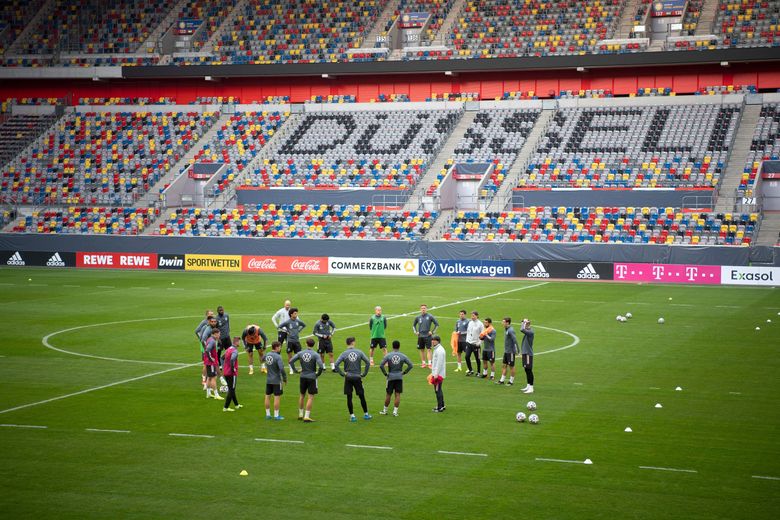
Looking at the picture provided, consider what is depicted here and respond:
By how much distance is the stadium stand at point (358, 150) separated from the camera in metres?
68.2

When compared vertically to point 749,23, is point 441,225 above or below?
below

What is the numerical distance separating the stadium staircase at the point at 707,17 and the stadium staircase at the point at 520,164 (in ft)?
37.3

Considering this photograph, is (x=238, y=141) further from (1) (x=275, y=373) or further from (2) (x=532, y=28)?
(1) (x=275, y=373)

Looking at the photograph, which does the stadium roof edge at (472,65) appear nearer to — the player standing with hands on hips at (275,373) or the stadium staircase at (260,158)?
the stadium staircase at (260,158)

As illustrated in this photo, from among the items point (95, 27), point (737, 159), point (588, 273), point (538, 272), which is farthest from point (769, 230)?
point (95, 27)

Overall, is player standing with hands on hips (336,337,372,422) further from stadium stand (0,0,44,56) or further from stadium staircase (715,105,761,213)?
stadium stand (0,0,44,56)

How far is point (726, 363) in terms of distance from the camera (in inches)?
1123

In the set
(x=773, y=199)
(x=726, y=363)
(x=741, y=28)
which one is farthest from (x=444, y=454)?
(x=741, y=28)

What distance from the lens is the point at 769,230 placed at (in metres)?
55.7

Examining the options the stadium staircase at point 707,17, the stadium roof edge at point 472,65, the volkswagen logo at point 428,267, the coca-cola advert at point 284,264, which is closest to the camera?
the volkswagen logo at point 428,267

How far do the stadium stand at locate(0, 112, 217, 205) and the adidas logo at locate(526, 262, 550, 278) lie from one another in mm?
30686

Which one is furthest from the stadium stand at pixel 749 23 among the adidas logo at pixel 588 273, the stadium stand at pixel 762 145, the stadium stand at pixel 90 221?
the stadium stand at pixel 90 221

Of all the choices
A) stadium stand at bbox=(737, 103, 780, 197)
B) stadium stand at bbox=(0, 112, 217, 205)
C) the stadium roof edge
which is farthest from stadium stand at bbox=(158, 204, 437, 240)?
stadium stand at bbox=(737, 103, 780, 197)

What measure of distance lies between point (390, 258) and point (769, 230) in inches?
844
